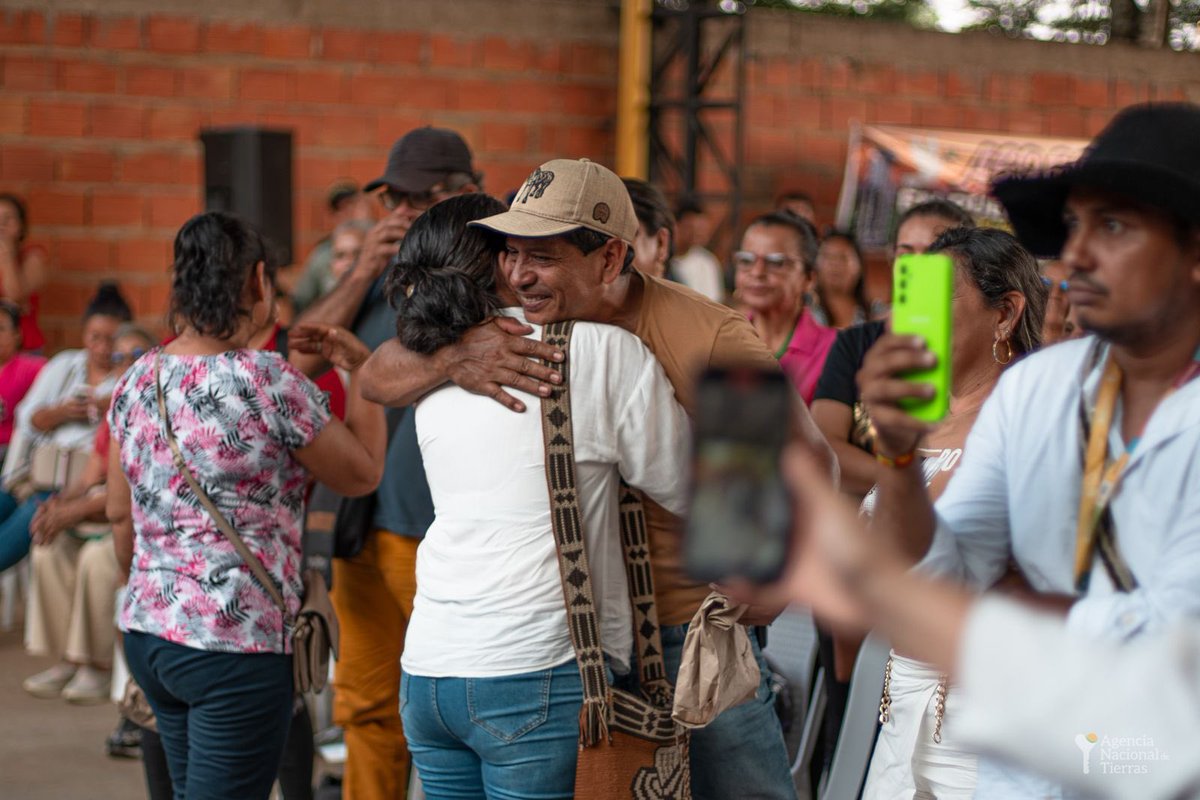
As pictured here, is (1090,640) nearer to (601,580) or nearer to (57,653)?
(601,580)

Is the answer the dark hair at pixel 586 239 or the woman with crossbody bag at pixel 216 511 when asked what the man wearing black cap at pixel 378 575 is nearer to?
the woman with crossbody bag at pixel 216 511

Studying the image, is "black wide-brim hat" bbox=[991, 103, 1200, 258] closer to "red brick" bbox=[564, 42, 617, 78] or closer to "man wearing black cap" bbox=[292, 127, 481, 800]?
"man wearing black cap" bbox=[292, 127, 481, 800]

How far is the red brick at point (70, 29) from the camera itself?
29.9 feet

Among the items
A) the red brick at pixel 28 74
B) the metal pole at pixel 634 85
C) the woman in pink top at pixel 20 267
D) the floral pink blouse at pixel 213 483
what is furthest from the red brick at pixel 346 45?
the floral pink blouse at pixel 213 483

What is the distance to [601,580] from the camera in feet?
8.10

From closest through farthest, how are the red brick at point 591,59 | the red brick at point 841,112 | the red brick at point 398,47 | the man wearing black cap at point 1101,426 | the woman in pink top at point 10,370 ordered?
1. the man wearing black cap at point 1101,426
2. the woman in pink top at point 10,370
3. the red brick at point 398,47
4. the red brick at point 591,59
5. the red brick at point 841,112

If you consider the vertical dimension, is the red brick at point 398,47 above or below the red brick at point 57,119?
above

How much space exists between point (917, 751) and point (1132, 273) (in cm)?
131

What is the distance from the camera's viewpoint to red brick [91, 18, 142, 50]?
30.1 feet

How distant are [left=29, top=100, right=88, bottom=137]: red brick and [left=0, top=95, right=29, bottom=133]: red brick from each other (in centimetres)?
4

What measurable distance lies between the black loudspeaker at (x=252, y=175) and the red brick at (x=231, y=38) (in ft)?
6.27

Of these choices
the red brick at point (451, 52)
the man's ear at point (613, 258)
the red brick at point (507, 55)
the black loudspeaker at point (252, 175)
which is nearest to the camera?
the man's ear at point (613, 258)

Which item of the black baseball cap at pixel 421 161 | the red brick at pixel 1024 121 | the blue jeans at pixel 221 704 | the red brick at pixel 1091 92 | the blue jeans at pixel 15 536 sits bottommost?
the blue jeans at pixel 15 536

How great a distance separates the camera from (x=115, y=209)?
945cm
